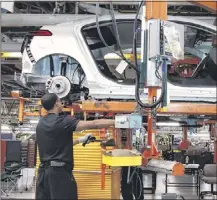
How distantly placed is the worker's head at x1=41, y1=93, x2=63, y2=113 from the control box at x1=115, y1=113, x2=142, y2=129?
0.93 meters

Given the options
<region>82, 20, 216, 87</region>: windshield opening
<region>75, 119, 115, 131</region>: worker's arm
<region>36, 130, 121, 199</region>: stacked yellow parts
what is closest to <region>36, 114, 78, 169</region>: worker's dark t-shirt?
<region>75, 119, 115, 131</region>: worker's arm

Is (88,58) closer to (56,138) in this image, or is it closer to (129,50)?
(129,50)

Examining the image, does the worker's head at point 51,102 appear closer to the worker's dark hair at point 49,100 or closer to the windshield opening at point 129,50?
the worker's dark hair at point 49,100

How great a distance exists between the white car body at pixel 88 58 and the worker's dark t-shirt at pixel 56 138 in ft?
4.25

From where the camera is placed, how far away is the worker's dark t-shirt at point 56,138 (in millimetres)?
3030

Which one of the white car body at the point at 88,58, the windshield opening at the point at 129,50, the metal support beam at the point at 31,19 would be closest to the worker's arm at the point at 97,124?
the white car body at the point at 88,58

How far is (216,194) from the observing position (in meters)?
6.51

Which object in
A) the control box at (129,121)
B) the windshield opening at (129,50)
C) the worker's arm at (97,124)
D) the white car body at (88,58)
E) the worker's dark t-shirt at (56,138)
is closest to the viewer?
the control box at (129,121)

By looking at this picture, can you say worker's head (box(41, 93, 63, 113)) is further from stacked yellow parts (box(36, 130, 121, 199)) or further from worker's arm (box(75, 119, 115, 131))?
stacked yellow parts (box(36, 130, 121, 199))

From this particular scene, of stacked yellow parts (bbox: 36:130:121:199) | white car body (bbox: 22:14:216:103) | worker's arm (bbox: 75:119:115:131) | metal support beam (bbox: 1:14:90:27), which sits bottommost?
stacked yellow parts (bbox: 36:130:121:199)

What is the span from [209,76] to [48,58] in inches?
75.3

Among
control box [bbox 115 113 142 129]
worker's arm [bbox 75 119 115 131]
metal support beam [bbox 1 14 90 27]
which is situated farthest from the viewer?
metal support beam [bbox 1 14 90 27]

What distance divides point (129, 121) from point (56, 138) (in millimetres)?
958

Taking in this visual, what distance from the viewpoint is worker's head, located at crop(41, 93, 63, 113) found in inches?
123
